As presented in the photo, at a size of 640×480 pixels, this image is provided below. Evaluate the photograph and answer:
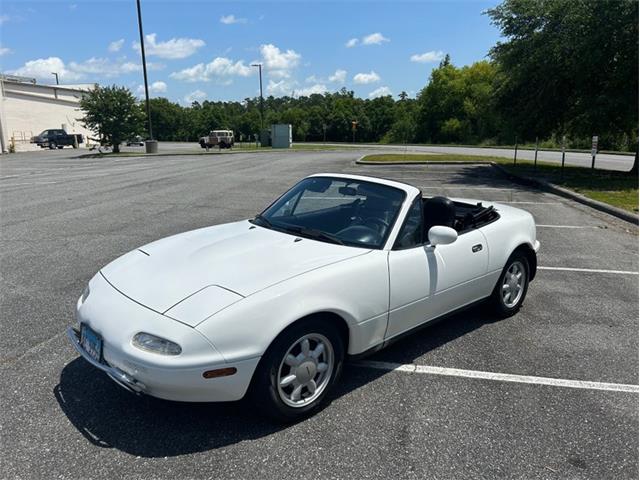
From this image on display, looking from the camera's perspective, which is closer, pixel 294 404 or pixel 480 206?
pixel 294 404

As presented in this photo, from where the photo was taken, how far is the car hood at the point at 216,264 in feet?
9.00

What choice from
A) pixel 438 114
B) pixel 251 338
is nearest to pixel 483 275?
pixel 251 338

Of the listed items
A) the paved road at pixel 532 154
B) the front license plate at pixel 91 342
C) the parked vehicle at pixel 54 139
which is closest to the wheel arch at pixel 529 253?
the front license plate at pixel 91 342

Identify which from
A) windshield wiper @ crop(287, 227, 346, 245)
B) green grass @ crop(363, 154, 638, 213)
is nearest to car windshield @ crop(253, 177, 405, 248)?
windshield wiper @ crop(287, 227, 346, 245)

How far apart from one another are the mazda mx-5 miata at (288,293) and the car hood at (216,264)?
0.04 feet

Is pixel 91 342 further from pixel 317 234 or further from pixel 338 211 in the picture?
pixel 338 211

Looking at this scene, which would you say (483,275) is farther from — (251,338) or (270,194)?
(270,194)

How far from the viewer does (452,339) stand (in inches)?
160

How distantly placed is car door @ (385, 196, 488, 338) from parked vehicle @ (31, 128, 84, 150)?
49.6m

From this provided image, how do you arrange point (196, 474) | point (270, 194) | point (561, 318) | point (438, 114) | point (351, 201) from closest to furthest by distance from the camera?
point (196, 474) → point (351, 201) → point (561, 318) → point (270, 194) → point (438, 114)

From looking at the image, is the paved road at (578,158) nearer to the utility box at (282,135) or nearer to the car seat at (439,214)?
the utility box at (282,135)

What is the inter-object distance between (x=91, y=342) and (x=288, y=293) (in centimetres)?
121

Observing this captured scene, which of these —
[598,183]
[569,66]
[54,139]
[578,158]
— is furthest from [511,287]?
[54,139]

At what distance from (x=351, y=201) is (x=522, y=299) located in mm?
2165
